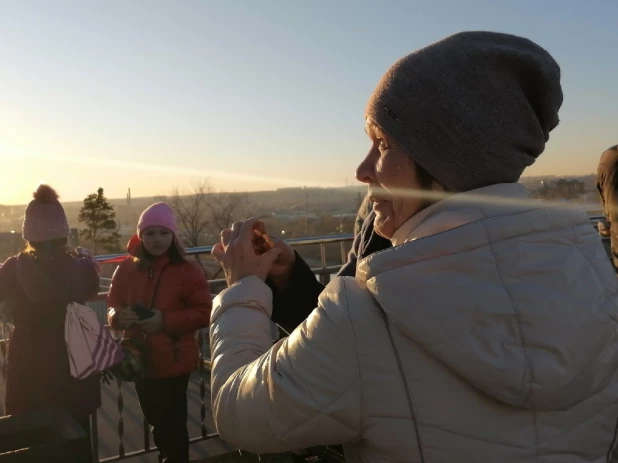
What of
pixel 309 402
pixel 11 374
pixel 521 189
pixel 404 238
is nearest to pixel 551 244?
pixel 521 189

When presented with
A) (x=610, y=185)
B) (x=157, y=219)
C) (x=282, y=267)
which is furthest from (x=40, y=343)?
(x=610, y=185)

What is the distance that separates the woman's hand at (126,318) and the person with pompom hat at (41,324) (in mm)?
256

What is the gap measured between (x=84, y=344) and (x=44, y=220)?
0.80 metres

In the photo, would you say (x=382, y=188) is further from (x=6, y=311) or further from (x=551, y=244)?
(x=6, y=311)

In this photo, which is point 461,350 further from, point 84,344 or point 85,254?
point 85,254

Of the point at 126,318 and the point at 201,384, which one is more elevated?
the point at 126,318

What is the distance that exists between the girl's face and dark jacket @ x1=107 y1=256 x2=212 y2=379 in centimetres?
6

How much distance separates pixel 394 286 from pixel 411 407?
23 centimetres

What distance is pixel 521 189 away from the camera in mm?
1278

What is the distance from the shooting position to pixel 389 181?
1313mm

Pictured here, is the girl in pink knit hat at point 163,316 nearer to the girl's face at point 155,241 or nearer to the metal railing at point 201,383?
the girl's face at point 155,241

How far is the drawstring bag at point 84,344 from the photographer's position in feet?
11.8

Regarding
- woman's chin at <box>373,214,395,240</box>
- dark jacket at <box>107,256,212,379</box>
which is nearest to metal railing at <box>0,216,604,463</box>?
dark jacket at <box>107,256,212,379</box>

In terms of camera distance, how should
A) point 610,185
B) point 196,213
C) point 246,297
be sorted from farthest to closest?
point 196,213 → point 610,185 → point 246,297
